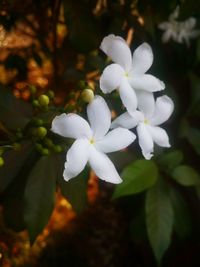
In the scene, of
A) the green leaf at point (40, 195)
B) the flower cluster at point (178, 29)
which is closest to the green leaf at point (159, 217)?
the green leaf at point (40, 195)

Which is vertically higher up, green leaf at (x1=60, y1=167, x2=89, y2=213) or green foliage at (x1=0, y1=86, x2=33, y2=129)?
green foliage at (x1=0, y1=86, x2=33, y2=129)

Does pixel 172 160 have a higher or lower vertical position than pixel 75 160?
lower

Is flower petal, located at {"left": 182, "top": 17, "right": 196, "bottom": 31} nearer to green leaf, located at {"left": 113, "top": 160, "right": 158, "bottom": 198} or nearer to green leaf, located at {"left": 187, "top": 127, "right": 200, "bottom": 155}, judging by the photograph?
green leaf, located at {"left": 187, "top": 127, "right": 200, "bottom": 155}

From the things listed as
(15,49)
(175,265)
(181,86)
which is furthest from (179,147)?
(15,49)

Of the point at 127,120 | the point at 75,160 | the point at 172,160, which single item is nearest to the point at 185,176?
the point at 172,160

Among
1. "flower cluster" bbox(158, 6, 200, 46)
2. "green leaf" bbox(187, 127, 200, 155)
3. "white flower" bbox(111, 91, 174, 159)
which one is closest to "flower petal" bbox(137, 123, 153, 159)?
"white flower" bbox(111, 91, 174, 159)

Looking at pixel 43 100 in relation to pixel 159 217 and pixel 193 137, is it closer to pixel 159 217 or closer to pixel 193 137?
pixel 159 217

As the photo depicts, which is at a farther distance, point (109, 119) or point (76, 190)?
point (76, 190)
